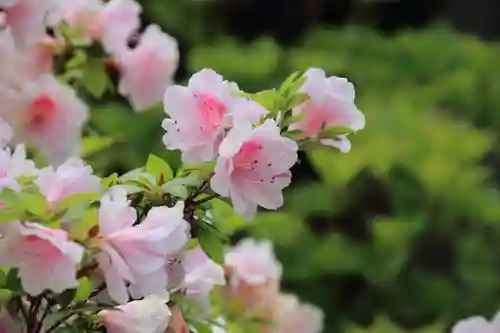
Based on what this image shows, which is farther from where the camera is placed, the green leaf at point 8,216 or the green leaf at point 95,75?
the green leaf at point 95,75

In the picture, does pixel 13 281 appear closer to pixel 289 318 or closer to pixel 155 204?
pixel 155 204

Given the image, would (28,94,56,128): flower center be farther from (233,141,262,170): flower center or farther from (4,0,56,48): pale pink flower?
(233,141,262,170): flower center

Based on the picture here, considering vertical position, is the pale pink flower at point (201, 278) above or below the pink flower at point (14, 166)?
below

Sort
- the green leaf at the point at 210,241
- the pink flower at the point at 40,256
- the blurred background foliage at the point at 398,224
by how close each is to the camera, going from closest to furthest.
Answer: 1. the pink flower at the point at 40,256
2. the green leaf at the point at 210,241
3. the blurred background foliage at the point at 398,224

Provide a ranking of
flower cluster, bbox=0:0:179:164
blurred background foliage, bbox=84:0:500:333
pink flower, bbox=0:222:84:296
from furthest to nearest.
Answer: blurred background foliage, bbox=84:0:500:333, flower cluster, bbox=0:0:179:164, pink flower, bbox=0:222:84:296

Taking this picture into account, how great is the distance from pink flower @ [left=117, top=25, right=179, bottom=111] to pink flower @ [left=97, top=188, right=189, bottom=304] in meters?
0.31

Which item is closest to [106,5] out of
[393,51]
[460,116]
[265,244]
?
[265,244]

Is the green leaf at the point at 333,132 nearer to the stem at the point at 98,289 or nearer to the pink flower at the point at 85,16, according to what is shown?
the stem at the point at 98,289

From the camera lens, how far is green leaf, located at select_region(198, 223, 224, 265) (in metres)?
0.51

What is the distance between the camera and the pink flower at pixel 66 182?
0.44 meters

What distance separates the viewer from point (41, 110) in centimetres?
67

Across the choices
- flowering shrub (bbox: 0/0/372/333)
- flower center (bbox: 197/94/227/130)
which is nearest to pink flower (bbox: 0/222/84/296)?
flowering shrub (bbox: 0/0/372/333)

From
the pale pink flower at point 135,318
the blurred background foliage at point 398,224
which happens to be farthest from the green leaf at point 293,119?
the blurred background foliage at point 398,224

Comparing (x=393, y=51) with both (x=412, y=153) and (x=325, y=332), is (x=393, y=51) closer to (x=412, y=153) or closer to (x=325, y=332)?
(x=412, y=153)
